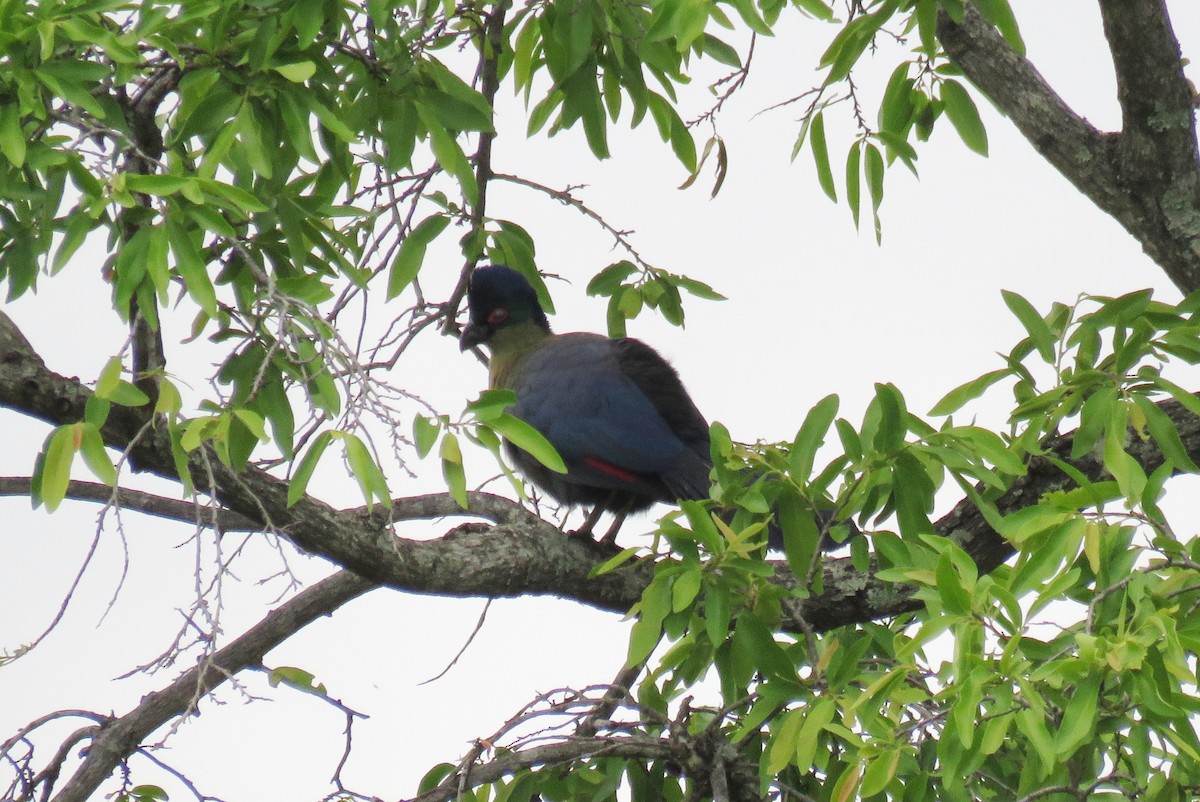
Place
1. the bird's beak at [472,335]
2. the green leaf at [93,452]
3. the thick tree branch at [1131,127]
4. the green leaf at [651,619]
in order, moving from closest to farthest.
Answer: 1. the green leaf at [93,452]
2. the green leaf at [651,619]
3. the thick tree branch at [1131,127]
4. the bird's beak at [472,335]

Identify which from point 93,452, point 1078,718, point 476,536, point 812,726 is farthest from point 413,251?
point 1078,718

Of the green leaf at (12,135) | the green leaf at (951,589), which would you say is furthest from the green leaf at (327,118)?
the green leaf at (951,589)

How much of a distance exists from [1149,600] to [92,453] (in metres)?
1.74

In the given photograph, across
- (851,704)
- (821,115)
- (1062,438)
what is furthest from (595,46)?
(851,704)

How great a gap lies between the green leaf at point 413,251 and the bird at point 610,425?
110cm

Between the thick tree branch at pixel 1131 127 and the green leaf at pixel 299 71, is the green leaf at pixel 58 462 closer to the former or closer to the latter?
the green leaf at pixel 299 71

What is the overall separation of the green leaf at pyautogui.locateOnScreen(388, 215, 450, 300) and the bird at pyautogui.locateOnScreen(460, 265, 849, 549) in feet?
3.62

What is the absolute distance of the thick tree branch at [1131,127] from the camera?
11.6ft

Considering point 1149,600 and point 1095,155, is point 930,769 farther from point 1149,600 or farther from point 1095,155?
point 1095,155

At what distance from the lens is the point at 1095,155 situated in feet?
12.4

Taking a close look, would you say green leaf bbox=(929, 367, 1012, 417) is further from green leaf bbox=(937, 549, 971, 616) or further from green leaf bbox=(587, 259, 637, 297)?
green leaf bbox=(587, 259, 637, 297)

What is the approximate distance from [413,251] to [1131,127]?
1.99 meters

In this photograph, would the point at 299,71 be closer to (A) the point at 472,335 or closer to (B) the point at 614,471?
(B) the point at 614,471

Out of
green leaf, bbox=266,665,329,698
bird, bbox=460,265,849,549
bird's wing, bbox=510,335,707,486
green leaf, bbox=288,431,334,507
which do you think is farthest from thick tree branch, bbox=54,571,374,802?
green leaf, bbox=288,431,334,507
